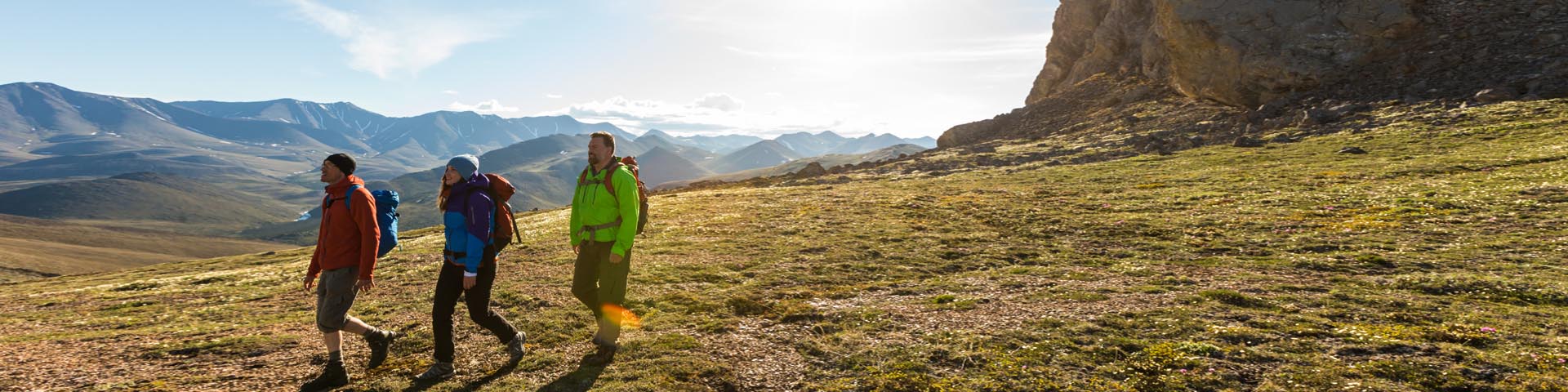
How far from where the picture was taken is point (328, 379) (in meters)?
10.5

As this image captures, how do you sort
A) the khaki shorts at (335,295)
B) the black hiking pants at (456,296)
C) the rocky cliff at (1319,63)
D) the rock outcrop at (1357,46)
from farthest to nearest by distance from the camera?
the rock outcrop at (1357,46), the rocky cliff at (1319,63), the black hiking pants at (456,296), the khaki shorts at (335,295)

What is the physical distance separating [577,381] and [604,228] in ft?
8.83

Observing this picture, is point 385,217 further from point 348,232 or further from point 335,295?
point 335,295

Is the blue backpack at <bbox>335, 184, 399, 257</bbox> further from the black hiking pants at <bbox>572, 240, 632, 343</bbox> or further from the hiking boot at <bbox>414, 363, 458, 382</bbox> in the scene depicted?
the black hiking pants at <bbox>572, 240, 632, 343</bbox>

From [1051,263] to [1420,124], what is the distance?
45.6 meters

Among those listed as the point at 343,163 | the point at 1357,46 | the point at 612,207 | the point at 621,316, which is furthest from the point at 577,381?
the point at 1357,46

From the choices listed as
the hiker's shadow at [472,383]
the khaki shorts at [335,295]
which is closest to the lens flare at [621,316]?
the hiker's shadow at [472,383]

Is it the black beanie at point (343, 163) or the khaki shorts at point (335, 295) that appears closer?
the khaki shorts at point (335, 295)

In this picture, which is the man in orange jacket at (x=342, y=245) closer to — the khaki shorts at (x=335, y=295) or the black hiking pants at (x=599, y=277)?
the khaki shorts at (x=335, y=295)

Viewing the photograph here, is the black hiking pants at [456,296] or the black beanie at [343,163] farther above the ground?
the black beanie at [343,163]

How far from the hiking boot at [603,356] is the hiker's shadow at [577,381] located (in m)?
0.09

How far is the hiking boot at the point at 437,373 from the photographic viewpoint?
1086cm

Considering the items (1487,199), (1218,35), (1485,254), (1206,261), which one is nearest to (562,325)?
(1206,261)

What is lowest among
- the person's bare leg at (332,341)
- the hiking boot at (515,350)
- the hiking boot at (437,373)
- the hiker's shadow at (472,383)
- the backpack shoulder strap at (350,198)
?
the hiker's shadow at (472,383)
